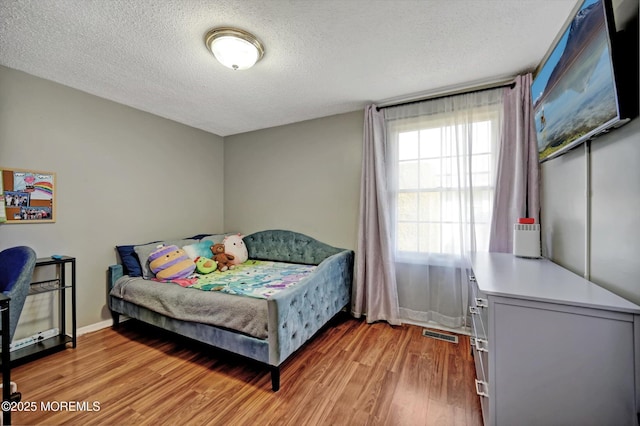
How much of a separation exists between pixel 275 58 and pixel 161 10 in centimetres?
76

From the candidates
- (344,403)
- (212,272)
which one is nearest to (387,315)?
(344,403)

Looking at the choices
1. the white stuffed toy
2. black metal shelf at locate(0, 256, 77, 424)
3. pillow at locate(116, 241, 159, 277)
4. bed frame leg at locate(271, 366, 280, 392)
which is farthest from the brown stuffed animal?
bed frame leg at locate(271, 366, 280, 392)

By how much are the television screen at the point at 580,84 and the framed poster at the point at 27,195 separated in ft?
12.6

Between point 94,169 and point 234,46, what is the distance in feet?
6.68

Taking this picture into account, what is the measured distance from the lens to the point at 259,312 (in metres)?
1.80

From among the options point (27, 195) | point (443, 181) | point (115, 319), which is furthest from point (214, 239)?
point (443, 181)

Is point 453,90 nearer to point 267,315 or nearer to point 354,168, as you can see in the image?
point 354,168

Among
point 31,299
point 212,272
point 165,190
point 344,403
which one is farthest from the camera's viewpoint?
point 165,190

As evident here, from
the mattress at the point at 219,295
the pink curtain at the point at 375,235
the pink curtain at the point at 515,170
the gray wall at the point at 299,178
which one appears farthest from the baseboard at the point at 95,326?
the pink curtain at the point at 515,170

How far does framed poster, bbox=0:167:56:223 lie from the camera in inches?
81.3

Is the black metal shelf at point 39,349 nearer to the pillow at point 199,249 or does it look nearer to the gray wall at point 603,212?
the pillow at point 199,249

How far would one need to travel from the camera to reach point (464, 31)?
1688mm

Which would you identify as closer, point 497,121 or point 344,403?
point 344,403

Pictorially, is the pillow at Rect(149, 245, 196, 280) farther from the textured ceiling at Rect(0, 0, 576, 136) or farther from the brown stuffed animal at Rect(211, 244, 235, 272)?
the textured ceiling at Rect(0, 0, 576, 136)
